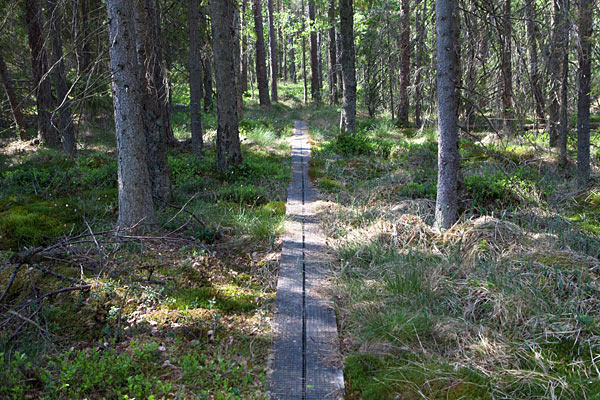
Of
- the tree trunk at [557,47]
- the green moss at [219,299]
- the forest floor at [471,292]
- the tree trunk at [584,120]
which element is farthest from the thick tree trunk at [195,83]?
the tree trunk at [584,120]

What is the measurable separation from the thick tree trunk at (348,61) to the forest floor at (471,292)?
5.52 metres

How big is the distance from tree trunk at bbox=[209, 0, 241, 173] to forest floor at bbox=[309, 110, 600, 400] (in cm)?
298

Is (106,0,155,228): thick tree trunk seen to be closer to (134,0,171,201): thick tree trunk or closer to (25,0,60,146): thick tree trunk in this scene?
(134,0,171,201): thick tree trunk

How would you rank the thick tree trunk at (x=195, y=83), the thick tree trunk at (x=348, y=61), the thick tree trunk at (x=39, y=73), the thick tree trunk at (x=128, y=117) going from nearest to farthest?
the thick tree trunk at (x=128, y=117) → the thick tree trunk at (x=195, y=83) → the thick tree trunk at (x=348, y=61) → the thick tree trunk at (x=39, y=73)

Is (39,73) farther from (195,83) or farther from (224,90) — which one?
(224,90)

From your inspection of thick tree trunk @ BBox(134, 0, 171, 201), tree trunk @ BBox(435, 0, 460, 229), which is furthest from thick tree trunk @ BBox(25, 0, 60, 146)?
tree trunk @ BBox(435, 0, 460, 229)

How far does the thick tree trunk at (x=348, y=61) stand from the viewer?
11783mm

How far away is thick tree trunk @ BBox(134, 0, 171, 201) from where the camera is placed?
6746 mm

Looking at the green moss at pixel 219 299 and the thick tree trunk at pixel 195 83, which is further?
the thick tree trunk at pixel 195 83

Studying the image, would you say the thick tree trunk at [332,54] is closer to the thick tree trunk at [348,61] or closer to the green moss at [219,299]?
the thick tree trunk at [348,61]

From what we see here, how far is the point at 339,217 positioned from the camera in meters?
6.65

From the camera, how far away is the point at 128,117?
17.8 ft

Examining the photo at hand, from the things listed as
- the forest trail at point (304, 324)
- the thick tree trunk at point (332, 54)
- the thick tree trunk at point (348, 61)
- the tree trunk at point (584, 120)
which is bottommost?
the forest trail at point (304, 324)

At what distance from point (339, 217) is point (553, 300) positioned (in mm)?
3311
